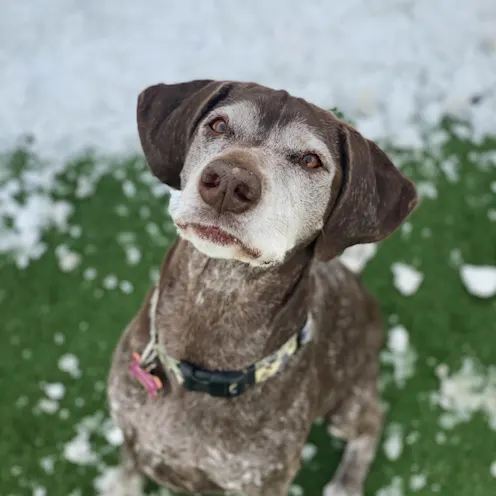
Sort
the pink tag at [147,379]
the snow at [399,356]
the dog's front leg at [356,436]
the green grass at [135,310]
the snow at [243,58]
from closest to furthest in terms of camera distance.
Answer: the pink tag at [147,379] → the dog's front leg at [356,436] → the green grass at [135,310] → the snow at [399,356] → the snow at [243,58]

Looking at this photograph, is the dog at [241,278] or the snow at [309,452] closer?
the dog at [241,278]

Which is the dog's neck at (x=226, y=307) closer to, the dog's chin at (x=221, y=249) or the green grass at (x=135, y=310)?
the dog's chin at (x=221, y=249)

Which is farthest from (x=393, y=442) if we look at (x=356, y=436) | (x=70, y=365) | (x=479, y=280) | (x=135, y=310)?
(x=70, y=365)

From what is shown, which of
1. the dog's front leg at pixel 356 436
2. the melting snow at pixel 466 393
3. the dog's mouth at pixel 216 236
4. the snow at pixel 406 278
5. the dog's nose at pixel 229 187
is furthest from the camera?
the snow at pixel 406 278

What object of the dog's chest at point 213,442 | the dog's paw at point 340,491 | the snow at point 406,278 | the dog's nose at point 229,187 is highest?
the dog's nose at point 229,187

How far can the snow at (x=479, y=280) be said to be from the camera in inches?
232

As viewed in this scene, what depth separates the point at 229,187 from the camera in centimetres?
250

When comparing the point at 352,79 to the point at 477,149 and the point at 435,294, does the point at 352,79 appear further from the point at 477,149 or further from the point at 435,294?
the point at 435,294

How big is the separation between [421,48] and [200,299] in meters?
5.09

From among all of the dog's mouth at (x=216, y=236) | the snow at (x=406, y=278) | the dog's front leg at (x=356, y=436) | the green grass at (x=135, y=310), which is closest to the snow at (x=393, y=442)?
the green grass at (x=135, y=310)

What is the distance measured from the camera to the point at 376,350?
15.6 feet

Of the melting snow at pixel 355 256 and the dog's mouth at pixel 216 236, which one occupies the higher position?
the dog's mouth at pixel 216 236

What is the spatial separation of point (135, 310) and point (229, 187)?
126 inches

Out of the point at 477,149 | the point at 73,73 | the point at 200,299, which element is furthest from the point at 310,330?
the point at 73,73
